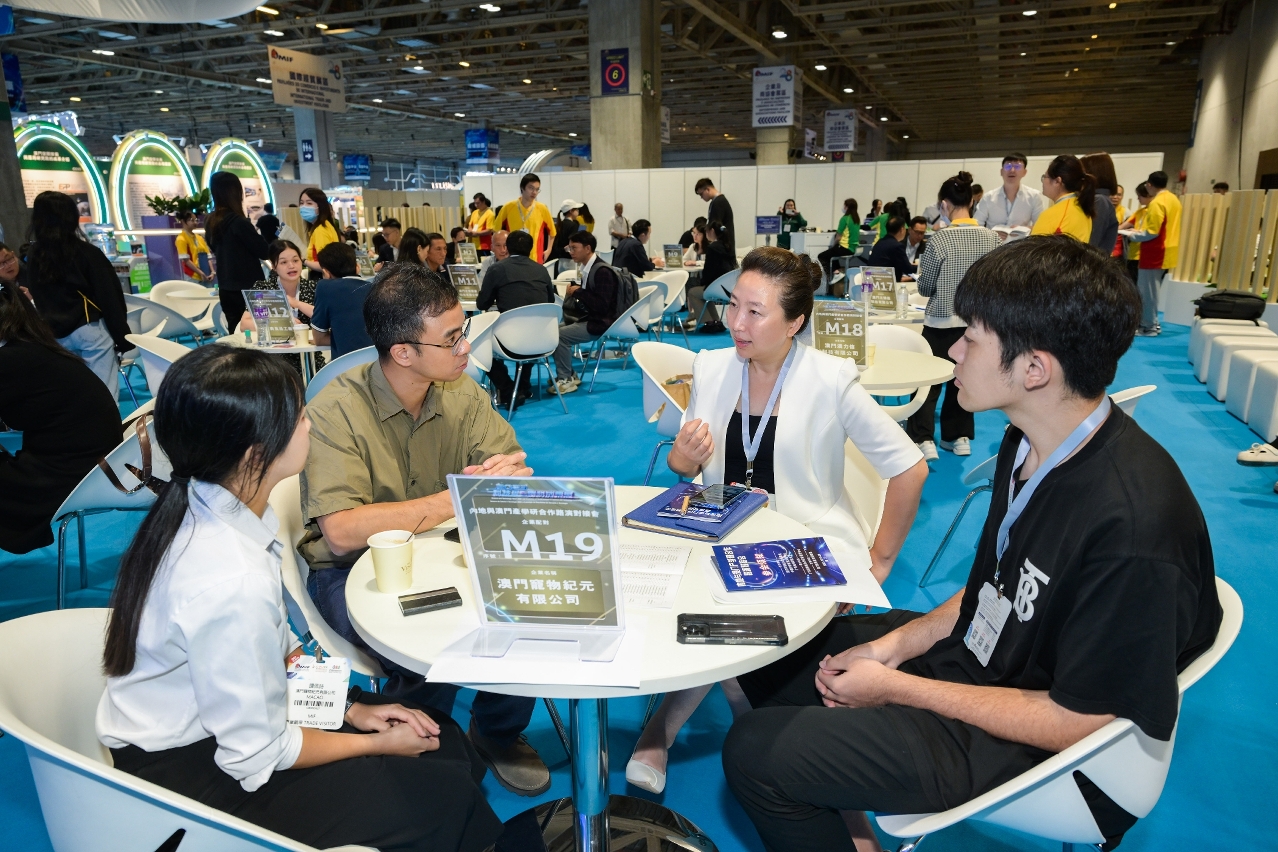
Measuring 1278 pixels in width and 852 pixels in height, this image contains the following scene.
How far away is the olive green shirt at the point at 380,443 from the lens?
181 cm

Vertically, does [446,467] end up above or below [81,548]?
above

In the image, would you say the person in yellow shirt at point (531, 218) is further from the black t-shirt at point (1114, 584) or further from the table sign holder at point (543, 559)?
the black t-shirt at point (1114, 584)

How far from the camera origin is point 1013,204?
557 cm

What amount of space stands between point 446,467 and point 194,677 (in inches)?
40.2

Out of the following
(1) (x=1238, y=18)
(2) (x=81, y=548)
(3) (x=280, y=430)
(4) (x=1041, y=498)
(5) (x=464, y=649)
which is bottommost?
(2) (x=81, y=548)

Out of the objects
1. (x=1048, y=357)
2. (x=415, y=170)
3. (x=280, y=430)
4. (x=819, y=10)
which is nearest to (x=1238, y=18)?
(x=819, y=10)

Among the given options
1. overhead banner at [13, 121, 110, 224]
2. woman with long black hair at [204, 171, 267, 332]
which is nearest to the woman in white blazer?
woman with long black hair at [204, 171, 267, 332]

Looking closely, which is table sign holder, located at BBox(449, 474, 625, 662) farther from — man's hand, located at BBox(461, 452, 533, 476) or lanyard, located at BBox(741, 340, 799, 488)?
lanyard, located at BBox(741, 340, 799, 488)

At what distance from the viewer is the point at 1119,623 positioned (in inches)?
42.6

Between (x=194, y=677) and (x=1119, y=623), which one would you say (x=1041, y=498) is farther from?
(x=194, y=677)

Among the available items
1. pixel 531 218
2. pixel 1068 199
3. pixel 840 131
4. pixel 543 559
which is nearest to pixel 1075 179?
pixel 1068 199

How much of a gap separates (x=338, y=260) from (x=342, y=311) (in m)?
0.47

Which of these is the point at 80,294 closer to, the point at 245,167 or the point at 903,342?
the point at 903,342

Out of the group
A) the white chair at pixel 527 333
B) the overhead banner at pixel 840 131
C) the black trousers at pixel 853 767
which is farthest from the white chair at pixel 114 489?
the overhead banner at pixel 840 131
